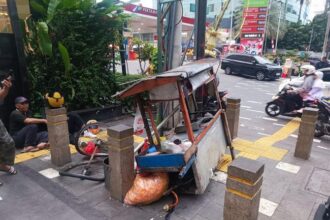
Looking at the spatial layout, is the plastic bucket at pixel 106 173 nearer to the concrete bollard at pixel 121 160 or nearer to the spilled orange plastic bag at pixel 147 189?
the concrete bollard at pixel 121 160

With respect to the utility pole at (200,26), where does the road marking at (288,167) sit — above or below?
below

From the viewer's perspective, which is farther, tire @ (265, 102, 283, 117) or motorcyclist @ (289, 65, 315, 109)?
tire @ (265, 102, 283, 117)

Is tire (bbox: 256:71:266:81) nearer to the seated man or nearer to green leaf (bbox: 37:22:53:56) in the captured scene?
green leaf (bbox: 37:22:53:56)

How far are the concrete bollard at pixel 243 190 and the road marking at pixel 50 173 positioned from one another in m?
3.15

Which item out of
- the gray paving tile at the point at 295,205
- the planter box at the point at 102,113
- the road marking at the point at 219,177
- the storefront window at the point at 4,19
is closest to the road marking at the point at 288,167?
the gray paving tile at the point at 295,205

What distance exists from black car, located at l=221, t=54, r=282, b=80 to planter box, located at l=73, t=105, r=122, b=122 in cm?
1278

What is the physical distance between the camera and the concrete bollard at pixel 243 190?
2566mm

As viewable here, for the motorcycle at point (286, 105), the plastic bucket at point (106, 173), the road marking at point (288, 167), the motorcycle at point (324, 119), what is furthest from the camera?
the motorcycle at point (286, 105)

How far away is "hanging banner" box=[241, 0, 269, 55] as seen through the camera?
2628 cm

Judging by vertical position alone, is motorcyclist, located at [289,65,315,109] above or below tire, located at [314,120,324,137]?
above

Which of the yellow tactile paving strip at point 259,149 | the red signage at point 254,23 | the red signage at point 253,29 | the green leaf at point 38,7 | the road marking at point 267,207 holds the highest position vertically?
the red signage at point 254,23

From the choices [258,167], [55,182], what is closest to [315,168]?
[258,167]

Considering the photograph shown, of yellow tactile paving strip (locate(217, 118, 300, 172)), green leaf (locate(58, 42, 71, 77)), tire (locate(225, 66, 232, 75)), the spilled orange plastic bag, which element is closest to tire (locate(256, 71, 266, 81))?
tire (locate(225, 66, 232, 75))

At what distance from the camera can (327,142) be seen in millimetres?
6496
